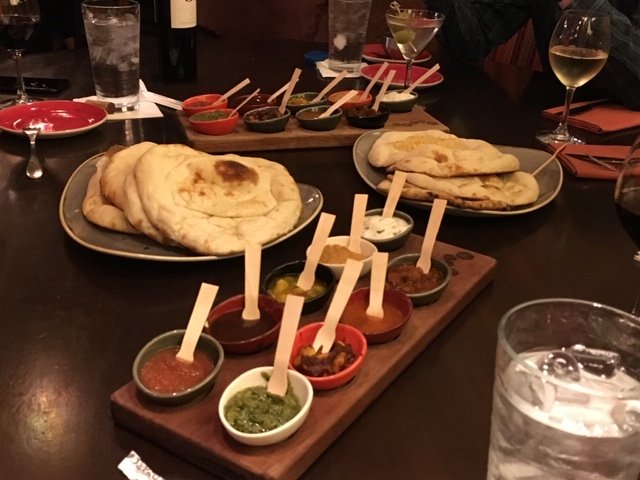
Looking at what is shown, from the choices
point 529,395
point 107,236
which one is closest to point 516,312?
point 529,395

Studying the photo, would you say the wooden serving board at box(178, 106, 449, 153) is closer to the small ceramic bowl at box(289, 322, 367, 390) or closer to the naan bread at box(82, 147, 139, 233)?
the naan bread at box(82, 147, 139, 233)

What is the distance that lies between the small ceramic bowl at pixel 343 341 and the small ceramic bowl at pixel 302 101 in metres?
0.96

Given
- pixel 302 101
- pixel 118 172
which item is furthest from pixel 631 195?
pixel 302 101

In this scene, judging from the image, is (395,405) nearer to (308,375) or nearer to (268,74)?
(308,375)

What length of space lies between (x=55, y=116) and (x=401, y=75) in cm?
104

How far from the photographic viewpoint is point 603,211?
4.56 feet

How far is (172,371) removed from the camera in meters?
0.81

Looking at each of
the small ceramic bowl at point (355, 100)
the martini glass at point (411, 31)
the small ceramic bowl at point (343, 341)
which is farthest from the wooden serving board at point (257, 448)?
Answer: the martini glass at point (411, 31)

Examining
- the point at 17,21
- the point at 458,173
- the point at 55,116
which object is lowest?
the point at 55,116

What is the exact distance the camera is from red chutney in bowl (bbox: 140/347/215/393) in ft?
2.59

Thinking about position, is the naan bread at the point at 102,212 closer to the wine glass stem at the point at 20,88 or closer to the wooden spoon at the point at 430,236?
the wooden spoon at the point at 430,236

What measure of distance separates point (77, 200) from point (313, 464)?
719 mm

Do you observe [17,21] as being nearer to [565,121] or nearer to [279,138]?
[279,138]

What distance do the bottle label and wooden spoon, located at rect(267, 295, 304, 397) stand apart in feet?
4.30
